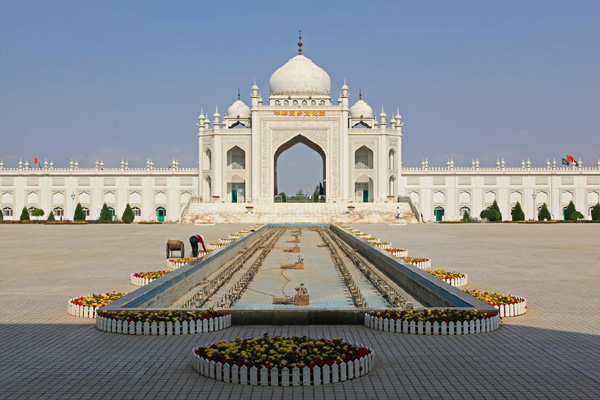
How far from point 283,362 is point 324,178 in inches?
1667

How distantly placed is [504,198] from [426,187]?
593 centimetres

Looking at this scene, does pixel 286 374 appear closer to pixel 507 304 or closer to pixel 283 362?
pixel 283 362

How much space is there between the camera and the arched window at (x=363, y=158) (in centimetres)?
4578

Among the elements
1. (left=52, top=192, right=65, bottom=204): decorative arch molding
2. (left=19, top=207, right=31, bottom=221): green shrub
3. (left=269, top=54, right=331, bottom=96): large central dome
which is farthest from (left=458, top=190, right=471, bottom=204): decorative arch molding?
(left=19, top=207, right=31, bottom=221): green shrub

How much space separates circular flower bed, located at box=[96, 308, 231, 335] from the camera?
645cm

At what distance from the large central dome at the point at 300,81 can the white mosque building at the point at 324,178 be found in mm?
72

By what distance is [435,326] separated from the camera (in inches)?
254

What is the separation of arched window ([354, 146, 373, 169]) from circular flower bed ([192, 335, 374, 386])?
4085 centimetres

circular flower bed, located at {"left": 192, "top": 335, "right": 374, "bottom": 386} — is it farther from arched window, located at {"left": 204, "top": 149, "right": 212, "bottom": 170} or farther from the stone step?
arched window, located at {"left": 204, "top": 149, "right": 212, "bottom": 170}

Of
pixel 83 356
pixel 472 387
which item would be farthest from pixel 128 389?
pixel 472 387

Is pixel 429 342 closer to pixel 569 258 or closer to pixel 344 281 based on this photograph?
pixel 344 281

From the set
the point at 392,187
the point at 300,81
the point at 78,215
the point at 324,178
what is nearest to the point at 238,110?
the point at 300,81

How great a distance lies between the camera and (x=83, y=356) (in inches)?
219

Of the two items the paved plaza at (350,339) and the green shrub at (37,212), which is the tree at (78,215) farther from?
the paved plaza at (350,339)
